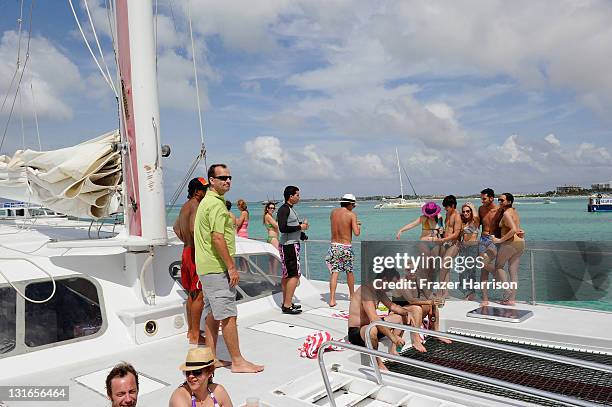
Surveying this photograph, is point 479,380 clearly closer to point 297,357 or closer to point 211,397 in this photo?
point 211,397

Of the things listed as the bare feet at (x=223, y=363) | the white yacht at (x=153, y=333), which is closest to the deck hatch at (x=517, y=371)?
the white yacht at (x=153, y=333)

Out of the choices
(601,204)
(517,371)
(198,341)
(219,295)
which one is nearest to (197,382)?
(219,295)

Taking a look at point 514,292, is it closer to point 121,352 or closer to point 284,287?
point 284,287

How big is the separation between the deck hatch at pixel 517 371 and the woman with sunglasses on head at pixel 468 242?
1.80 meters

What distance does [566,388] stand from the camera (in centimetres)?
396

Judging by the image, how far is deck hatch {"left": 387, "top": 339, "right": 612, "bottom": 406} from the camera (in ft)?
12.8

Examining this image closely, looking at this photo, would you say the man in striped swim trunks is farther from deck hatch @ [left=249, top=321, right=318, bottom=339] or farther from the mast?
the mast

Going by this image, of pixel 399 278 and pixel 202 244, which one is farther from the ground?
pixel 202 244

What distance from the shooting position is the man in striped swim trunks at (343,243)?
674 cm

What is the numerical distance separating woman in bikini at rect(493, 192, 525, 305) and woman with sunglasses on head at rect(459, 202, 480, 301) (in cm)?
33

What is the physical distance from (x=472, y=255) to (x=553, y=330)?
1.73 metres

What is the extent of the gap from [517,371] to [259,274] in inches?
142

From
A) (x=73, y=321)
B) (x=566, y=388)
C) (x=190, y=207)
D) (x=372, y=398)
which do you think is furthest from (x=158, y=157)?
(x=566, y=388)

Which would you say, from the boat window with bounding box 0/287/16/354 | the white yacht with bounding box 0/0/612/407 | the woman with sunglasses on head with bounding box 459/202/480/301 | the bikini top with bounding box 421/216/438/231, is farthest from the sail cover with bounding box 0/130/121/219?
the woman with sunglasses on head with bounding box 459/202/480/301
